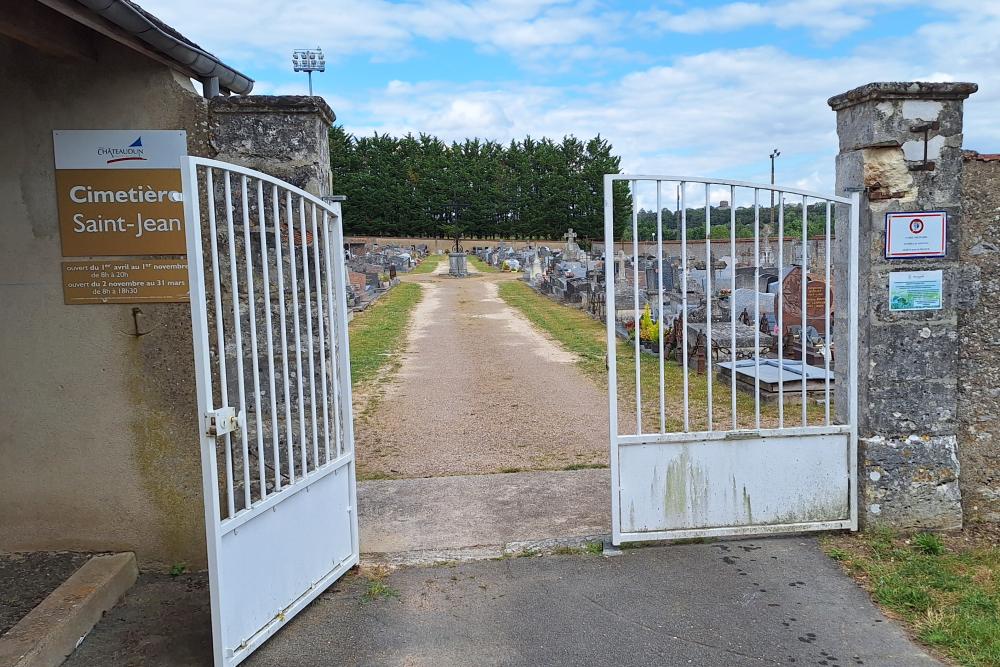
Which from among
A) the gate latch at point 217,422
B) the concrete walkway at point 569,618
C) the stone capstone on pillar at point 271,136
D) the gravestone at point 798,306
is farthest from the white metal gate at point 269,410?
the gravestone at point 798,306

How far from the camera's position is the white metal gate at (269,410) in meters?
3.11

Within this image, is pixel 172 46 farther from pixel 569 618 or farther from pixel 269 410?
pixel 569 618

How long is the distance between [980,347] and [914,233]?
0.80 metres

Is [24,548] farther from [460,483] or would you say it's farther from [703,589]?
[703,589]

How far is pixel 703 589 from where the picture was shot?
3768 millimetres

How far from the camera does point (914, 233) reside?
13.5 ft

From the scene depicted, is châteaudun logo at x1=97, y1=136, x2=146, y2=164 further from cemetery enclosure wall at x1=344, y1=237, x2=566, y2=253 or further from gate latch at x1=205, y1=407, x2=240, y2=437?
cemetery enclosure wall at x1=344, y1=237, x2=566, y2=253

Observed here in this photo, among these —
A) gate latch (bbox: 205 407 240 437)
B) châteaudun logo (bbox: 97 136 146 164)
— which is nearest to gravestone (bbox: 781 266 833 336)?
châteaudun logo (bbox: 97 136 146 164)

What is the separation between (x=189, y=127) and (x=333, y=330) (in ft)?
4.22

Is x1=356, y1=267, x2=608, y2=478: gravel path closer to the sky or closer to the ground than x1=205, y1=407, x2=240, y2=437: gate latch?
closer to the ground

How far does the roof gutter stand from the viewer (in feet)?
10.2

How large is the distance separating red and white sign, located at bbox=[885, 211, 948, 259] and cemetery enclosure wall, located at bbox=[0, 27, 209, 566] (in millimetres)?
3745

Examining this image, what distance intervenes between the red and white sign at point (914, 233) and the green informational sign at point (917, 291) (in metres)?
0.11

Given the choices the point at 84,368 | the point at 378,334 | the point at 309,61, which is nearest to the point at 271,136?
the point at 84,368
